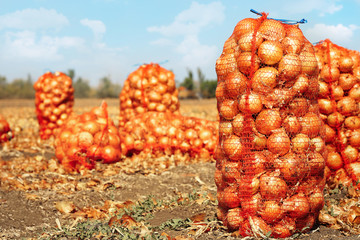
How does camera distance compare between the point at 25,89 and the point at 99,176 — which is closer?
the point at 99,176

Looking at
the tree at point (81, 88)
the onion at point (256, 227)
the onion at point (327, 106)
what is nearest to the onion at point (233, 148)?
the onion at point (256, 227)

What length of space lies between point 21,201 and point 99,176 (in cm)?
120

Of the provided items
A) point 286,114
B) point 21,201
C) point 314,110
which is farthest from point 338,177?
point 21,201

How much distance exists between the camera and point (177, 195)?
4242 mm

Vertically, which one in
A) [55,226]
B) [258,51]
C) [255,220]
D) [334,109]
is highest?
[258,51]

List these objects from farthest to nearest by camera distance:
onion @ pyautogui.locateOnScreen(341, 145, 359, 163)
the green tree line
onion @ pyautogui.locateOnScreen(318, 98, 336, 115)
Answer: the green tree line
onion @ pyautogui.locateOnScreen(341, 145, 359, 163)
onion @ pyautogui.locateOnScreen(318, 98, 336, 115)

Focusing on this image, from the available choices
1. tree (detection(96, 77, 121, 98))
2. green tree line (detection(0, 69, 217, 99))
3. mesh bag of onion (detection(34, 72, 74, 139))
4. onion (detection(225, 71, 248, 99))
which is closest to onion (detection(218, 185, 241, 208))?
onion (detection(225, 71, 248, 99))

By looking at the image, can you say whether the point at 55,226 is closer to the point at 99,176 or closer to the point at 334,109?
the point at 99,176

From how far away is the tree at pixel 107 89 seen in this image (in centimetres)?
3700

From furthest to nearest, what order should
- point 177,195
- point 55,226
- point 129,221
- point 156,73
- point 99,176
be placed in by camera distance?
point 156,73, point 99,176, point 177,195, point 55,226, point 129,221

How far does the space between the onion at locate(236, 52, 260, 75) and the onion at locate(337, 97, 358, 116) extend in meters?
1.50

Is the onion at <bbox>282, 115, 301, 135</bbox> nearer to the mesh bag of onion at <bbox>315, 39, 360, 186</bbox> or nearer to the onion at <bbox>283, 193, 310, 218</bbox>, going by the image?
the onion at <bbox>283, 193, 310, 218</bbox>

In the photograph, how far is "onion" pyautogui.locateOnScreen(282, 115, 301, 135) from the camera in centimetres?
271

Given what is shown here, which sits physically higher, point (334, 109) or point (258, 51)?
point (258, 51)
